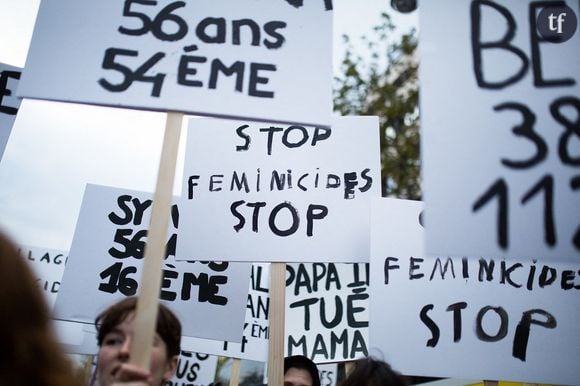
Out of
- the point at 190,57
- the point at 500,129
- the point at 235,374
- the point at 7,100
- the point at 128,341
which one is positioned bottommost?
the point at 235,374

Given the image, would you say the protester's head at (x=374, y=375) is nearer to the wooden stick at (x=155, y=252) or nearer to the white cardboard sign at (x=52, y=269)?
the wooden stick at (x=155, y=252)

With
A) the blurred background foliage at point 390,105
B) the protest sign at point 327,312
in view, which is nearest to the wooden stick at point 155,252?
the protest sign at point 327,312

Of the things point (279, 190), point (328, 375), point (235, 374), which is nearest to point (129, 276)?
point (279, 190)

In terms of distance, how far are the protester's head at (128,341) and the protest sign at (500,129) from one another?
2.89 feet

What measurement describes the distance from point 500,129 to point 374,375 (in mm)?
1079

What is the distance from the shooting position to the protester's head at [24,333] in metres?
0.87

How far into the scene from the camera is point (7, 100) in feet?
8.00

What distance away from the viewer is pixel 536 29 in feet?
4.99

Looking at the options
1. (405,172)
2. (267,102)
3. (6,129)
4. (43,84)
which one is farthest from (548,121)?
(405,172)

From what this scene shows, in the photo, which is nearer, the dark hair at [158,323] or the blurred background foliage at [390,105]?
the dark hair at [158,323]

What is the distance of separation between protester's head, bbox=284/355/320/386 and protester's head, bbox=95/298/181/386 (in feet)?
3.62

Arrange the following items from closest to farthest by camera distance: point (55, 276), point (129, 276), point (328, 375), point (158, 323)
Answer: point (158, 323) → point (129, 276) → point (55, 276) → point (328, 375)

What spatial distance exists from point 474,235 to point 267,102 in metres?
0.70

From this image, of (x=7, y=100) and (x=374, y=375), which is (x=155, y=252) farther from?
(x=7, y=100)
